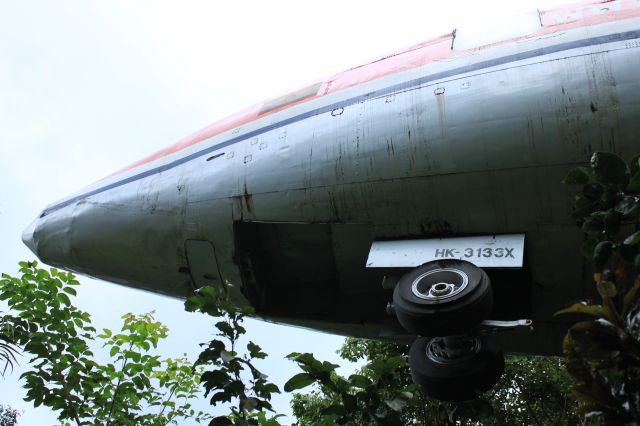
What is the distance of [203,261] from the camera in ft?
24.8

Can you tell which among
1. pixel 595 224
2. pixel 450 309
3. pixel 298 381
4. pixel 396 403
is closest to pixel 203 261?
pixel 450 309

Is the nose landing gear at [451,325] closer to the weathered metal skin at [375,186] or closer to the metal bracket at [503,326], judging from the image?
the metal bracket at [503,326]

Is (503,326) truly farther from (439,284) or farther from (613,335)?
(613,335)

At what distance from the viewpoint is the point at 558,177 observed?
575cm

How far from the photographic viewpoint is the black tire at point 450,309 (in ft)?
17.6

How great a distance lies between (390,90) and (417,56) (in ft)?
2.28

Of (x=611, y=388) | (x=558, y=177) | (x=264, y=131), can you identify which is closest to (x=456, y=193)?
(x=558, y=177)

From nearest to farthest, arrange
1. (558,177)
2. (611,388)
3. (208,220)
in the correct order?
1. (611,388)
2. (558,177)
3. (208,220)

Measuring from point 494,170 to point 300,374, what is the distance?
8.93 ft

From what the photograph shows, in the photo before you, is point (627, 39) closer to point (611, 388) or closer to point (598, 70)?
point (598, 70)

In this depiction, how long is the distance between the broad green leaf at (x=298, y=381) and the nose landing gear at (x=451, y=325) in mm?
1391

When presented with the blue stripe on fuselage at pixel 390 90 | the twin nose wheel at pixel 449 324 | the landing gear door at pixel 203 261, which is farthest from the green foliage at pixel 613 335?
the landing gear door at pixel 203 261

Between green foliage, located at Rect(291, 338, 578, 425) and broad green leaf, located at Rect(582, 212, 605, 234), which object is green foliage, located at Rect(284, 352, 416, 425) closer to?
broad green leaf, located at Rect(582, 212, 605, 234)

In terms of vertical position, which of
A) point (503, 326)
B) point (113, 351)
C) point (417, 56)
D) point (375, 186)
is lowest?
point (113, 351)
